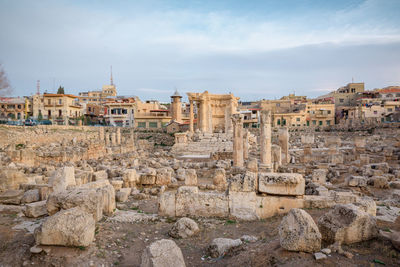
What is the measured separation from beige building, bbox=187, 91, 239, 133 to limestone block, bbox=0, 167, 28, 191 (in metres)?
24.1

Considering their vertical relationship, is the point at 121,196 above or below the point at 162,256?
below

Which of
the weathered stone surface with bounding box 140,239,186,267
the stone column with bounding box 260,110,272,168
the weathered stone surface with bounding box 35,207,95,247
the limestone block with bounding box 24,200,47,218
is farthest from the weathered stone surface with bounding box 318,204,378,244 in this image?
the stone column with bounding box 260,110,272,168

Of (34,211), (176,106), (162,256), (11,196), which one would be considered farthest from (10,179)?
(176,106)

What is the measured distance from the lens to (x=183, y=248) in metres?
5.29

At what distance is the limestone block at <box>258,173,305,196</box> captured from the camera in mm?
7082

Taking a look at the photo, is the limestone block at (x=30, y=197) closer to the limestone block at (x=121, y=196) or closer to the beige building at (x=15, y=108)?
the limestone block at (x=121, y=196)

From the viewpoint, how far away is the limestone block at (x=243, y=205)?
6926mm

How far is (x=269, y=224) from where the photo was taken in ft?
21.2

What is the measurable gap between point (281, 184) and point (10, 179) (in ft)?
29.1

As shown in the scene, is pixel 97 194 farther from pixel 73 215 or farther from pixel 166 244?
pixel 166 244

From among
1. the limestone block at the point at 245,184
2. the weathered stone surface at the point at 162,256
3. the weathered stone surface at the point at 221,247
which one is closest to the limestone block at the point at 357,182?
the limestone block at the point at 245,184

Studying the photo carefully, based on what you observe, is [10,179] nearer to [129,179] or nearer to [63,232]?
[129,179]

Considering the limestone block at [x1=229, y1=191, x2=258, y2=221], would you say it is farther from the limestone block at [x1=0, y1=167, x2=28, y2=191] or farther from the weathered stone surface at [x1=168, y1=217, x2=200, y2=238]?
the limestone block at [x1=0, y1=167, x2=28, y2=191]

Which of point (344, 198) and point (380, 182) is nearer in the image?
point (344, 198)
